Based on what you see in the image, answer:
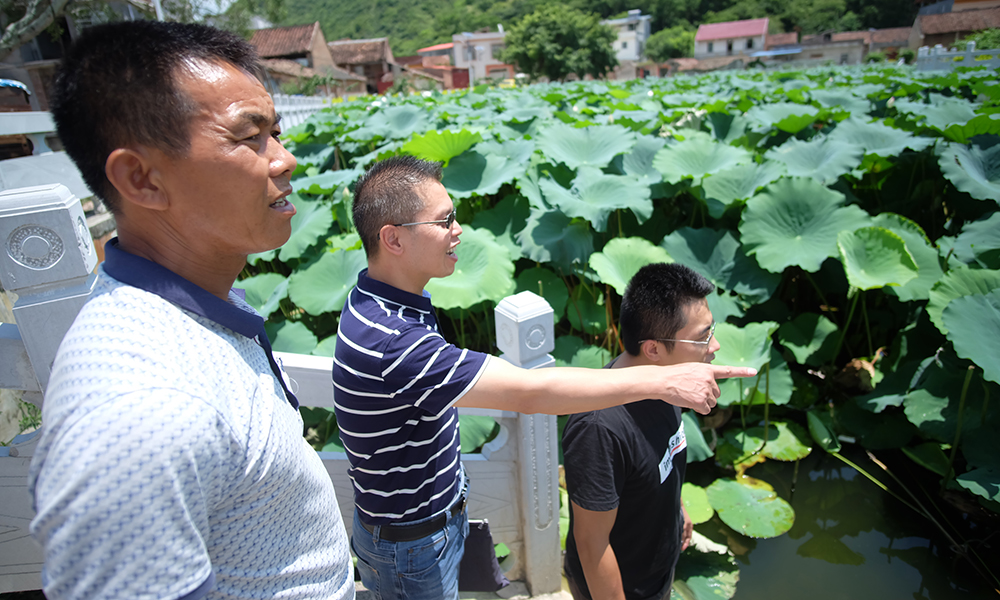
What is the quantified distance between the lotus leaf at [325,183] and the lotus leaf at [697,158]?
86.6 inches

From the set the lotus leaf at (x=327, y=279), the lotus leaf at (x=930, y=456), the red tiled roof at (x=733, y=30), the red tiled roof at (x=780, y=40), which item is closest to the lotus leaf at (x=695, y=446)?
the lotus leaf at (x=930, y=456)

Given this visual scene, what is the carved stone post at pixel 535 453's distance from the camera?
5.64 ft

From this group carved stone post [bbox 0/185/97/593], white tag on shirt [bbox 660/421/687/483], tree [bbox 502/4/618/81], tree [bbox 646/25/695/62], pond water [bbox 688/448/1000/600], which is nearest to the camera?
carved stone post [bbox 0/185/97/593]

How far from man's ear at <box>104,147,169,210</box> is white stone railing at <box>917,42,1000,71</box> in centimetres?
1337

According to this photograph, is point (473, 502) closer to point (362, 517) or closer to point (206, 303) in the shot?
point (362, 517)

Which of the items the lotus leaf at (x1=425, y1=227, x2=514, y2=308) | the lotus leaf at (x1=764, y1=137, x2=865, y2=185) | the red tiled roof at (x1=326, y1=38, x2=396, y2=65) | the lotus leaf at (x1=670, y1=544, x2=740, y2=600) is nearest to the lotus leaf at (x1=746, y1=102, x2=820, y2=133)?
the lotus leaf at (x1=764, y1=137, x2=865, y2=185)

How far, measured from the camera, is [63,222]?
1.27 meters

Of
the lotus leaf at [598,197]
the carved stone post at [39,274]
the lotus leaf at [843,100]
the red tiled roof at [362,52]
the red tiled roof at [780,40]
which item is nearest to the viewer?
the carved stone post at [39,274]

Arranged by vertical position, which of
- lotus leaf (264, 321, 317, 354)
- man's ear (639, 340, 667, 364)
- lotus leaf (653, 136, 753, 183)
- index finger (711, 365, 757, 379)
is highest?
index finger (711, 365, 757, 379)

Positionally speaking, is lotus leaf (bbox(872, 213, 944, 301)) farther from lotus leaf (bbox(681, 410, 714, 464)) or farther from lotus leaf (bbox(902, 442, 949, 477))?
lotus leaf (bbox(681, 410, 714, 464))

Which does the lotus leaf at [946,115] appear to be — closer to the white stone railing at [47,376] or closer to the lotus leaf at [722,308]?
the lotus leaf at [722,308]

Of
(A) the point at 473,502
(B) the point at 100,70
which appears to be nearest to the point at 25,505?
(A) the point at 473,502

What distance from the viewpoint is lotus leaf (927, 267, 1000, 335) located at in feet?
9.09

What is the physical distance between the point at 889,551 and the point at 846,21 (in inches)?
2495
